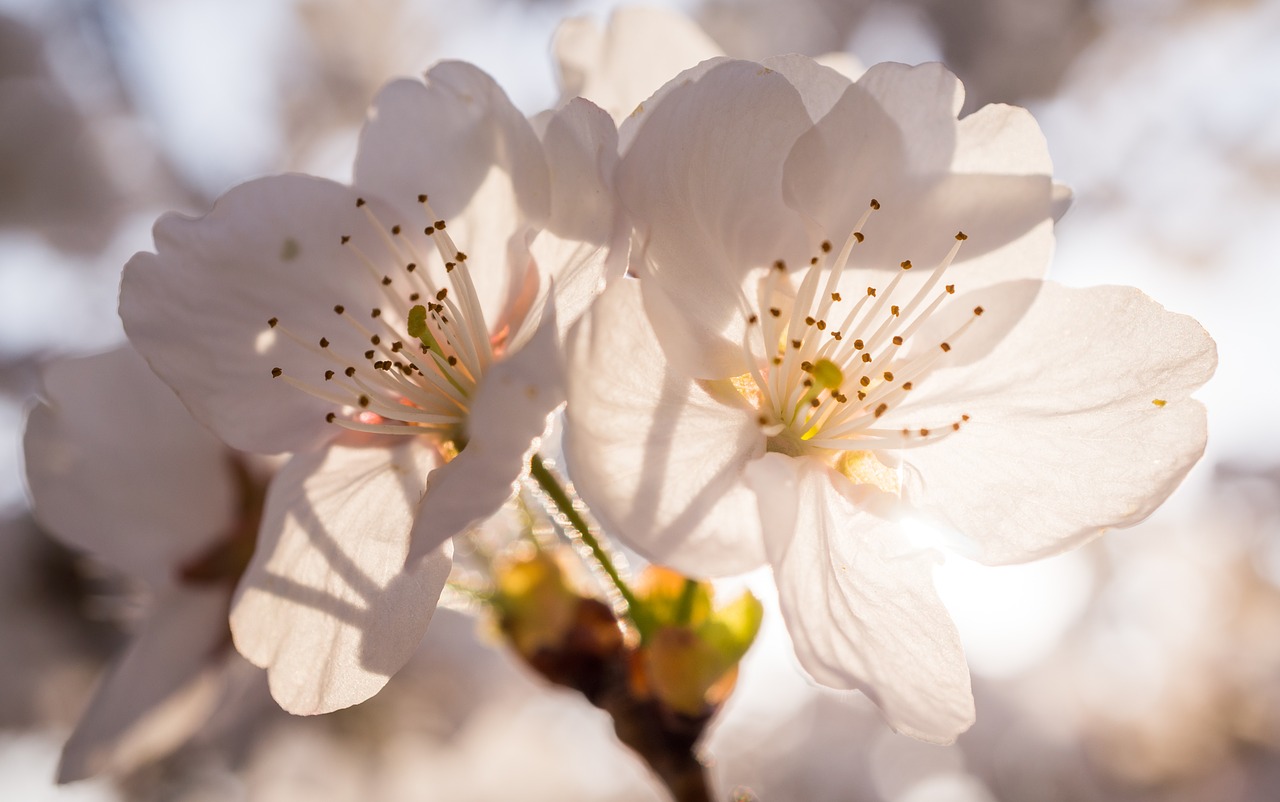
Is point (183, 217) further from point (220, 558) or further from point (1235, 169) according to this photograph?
point (1235, 169)

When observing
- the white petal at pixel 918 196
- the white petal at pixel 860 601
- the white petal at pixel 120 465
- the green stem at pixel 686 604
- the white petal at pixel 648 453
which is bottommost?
the white petal at pixel 120 465

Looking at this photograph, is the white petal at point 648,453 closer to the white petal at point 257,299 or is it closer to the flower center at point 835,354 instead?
the flower center at point 835,354

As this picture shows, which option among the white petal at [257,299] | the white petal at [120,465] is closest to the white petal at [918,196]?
the white petal at [257,299]

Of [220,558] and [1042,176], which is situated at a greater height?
[1042,176]

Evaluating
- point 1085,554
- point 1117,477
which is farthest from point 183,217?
point 1085,554

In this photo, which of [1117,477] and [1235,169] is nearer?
[1117,477]

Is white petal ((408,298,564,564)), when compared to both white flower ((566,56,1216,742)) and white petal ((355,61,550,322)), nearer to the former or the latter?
white flower ((566,56,1216,742))

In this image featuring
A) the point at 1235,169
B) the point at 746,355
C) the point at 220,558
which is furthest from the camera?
the point at 1235,169

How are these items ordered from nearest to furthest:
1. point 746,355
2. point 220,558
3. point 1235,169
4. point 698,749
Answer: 1. point 746,355
2. point 698,749
3. point 220,558
4. point 1235,169

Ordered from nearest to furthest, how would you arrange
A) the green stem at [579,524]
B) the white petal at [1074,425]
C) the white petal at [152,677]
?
the white petal at [1074,425]
the green stem at [579,524]
the white petal at [152,677]
